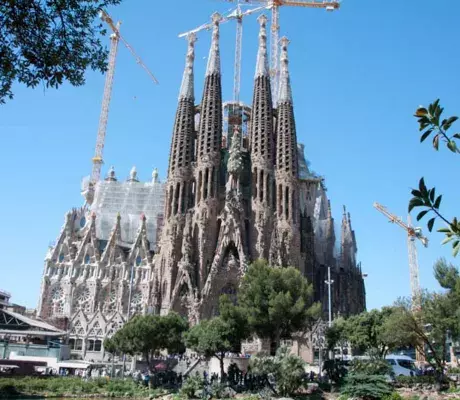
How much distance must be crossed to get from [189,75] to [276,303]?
41297mm

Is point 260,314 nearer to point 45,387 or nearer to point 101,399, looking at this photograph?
point 101,399

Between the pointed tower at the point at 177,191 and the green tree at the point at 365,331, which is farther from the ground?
the pointed tower at the point at 177,191

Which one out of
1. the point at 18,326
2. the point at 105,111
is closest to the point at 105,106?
the point at 105,111

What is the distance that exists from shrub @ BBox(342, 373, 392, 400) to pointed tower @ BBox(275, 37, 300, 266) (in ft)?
92.7

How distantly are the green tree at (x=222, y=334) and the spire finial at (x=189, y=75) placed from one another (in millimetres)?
35892

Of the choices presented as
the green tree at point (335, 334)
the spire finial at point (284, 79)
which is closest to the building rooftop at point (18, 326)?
the green tree at point (335, 334)

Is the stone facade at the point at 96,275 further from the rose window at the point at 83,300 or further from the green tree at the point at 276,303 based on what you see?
the green tree at the point at 276,303

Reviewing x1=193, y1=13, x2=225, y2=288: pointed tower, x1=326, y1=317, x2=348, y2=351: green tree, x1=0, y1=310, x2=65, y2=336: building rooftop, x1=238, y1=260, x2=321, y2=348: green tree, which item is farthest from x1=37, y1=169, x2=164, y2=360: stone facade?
x1=238, y1=260, x2=321, y2=348: green tree

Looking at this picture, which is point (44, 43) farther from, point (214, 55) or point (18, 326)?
point (214, 55)

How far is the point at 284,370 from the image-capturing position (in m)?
25.2

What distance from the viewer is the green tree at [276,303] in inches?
1229

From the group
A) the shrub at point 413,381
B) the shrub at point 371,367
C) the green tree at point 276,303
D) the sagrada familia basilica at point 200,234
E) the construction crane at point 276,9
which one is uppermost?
the construction crane at point 276,9

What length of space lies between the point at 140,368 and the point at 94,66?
3391 cm

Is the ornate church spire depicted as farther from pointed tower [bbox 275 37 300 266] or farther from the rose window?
the rose window
